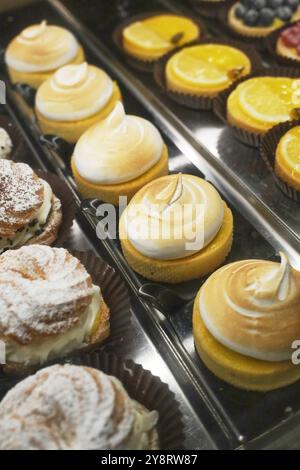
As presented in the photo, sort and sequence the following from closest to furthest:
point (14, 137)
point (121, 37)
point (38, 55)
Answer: point (14, 137) < point (38, 55) < point (121, 37)

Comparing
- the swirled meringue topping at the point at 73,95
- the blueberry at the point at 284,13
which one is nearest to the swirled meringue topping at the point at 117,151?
the swirled meringue topping at the point at 73,95

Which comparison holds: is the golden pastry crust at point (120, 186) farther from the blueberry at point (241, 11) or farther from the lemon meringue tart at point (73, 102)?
the blueberry at point (241, 11)

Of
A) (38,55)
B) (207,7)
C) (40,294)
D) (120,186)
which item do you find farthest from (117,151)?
(207,7)

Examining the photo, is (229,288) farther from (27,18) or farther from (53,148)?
(27,18)

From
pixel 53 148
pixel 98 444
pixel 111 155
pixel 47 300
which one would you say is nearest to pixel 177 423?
pixel 98 444

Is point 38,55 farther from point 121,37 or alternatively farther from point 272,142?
point 272,142

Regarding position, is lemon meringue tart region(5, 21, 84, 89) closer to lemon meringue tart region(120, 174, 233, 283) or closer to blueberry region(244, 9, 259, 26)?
blueberry region(244, 9, 259, 26)
